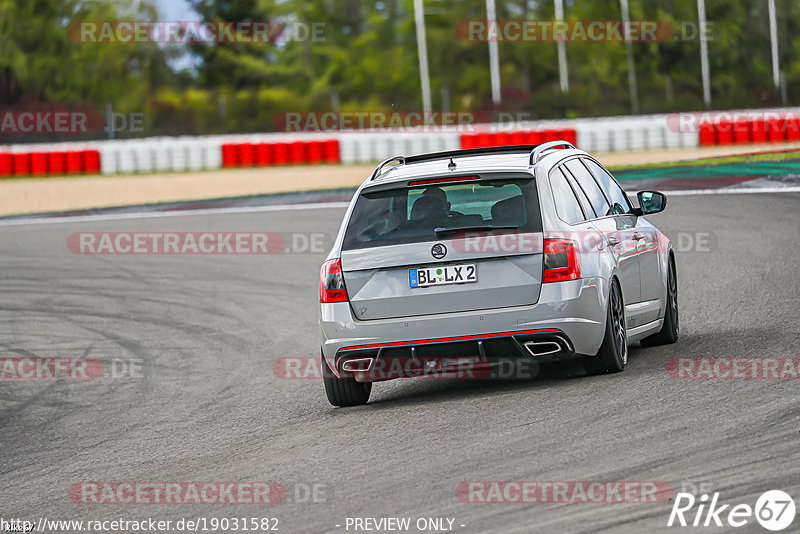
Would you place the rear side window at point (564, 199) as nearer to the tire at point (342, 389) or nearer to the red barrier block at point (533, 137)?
the tire at point (342, 389)

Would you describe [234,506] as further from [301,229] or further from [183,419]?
[301,229]

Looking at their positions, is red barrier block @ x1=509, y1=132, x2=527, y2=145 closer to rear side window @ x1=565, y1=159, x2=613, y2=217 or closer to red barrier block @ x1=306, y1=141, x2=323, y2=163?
red barrier block @ x1=306, y1=141, x2=323, y2=163

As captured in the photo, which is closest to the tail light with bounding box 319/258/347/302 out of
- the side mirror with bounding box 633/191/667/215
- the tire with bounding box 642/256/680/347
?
the side mirror with bounding box 633/191/667/215

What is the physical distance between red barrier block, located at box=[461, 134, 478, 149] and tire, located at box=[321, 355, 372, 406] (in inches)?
975

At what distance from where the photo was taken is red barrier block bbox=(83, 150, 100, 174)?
34.6 m

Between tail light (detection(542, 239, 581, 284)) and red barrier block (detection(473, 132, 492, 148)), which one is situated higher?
red barrier block (detection(473, 132, 492, 148))

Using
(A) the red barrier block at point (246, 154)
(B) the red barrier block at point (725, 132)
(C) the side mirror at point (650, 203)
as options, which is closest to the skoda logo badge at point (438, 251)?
(C) the side mirror at point (650, 203)

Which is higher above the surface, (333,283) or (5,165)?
(5,165)

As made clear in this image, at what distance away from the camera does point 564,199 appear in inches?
324

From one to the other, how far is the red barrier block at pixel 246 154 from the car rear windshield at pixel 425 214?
89.6 feet

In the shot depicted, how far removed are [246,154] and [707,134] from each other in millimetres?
12639

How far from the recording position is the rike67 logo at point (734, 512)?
4.84 meters

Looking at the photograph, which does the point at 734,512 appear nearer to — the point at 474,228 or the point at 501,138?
the point at 474,228

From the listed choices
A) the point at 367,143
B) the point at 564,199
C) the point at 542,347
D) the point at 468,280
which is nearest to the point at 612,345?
the point at 542,347
